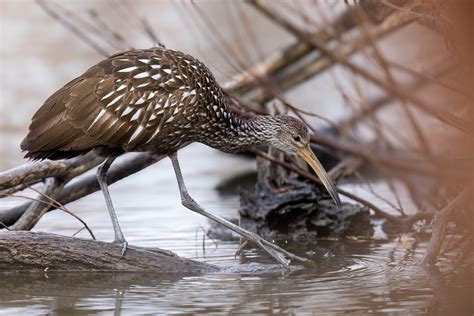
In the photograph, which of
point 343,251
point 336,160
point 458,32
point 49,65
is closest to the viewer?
point 458,32

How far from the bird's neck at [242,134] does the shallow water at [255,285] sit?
0.73 m

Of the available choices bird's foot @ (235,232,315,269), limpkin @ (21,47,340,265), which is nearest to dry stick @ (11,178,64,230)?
limpkin @ (21,47,340,265)

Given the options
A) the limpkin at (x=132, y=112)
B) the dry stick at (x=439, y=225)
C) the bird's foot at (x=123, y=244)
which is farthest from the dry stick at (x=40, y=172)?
the dry stick at (x=439, y=225)

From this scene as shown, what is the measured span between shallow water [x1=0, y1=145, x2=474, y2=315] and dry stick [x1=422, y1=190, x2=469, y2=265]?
103 mm

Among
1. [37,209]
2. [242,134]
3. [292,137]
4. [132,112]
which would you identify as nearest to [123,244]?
[132,112]

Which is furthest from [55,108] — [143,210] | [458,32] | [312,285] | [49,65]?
[49,65]

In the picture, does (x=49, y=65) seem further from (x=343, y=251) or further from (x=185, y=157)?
(x=343, y=251)

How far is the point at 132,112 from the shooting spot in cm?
575

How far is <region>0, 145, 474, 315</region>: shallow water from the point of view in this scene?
4777 mm

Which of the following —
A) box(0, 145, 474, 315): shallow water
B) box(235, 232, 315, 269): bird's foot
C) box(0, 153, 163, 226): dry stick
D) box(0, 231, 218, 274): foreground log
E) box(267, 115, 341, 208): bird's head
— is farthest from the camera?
box(0, 153, 163, 226): dry stick

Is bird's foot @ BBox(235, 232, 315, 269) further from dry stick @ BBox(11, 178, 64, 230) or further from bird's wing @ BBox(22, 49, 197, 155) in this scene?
dry stick @ BBox(11, 178, 64, 230)

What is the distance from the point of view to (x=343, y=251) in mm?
6340

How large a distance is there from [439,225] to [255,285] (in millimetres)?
1094

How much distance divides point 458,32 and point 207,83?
409cm
